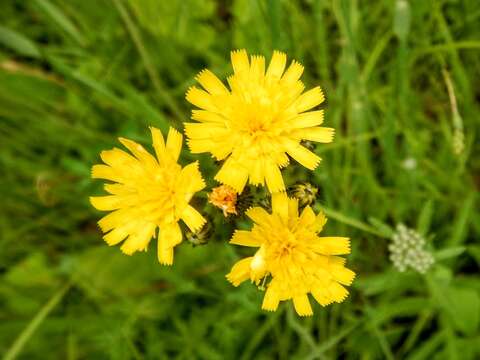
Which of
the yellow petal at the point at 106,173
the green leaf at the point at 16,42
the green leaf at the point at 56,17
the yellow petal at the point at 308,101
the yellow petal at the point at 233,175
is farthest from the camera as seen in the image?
the green leaf at the point at 56,17

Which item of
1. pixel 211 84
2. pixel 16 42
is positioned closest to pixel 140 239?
pixel 211 84

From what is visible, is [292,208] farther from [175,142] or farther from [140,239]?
[140,239]

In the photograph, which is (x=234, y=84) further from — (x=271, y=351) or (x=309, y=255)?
(x=271, y=351)

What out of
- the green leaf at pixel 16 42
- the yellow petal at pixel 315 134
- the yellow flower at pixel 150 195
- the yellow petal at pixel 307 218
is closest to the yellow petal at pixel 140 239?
the yellow flower at pixel 150 195

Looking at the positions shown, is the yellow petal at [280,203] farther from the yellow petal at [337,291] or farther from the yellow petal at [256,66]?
the yellow petal at [256,66]

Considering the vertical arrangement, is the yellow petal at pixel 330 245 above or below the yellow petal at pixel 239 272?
above
